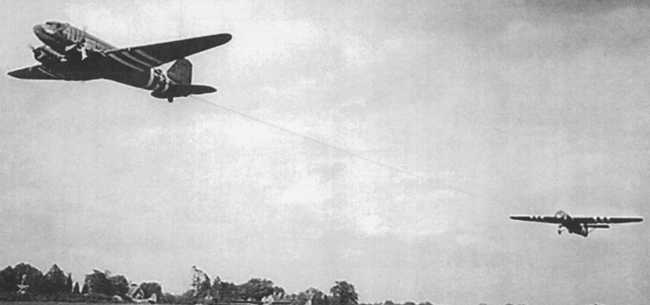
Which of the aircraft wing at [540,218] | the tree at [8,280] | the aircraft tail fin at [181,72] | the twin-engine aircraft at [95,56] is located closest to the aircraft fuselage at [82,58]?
the twin-engine aircraft at [95,56]

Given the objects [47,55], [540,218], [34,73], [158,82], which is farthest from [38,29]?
[540,218]

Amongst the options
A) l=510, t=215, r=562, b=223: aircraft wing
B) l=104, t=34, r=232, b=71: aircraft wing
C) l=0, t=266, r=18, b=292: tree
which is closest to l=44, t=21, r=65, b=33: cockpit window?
l=104, t=34, r=232, b=71: aircraft wing

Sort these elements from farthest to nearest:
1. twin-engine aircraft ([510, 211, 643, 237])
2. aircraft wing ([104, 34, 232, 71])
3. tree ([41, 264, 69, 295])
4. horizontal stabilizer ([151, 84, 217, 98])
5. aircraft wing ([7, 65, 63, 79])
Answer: tree ([41, 264, 69, 295]) → twin-engine aircraft ([510, 211, 643, 237]) → horizontal stabilizer ([151, 84, 217, 98]) → aircraft wing ([7, 65, 63, 79]) → aircraft wing ([104, 34, 232, 71])

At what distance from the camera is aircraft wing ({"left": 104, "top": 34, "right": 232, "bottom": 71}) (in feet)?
48.5

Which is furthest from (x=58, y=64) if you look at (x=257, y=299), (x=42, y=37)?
(x=257, y=299)

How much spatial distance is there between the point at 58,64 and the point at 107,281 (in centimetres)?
3824

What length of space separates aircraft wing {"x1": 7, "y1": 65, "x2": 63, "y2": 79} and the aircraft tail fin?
268cm

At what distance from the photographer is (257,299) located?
64.2 m

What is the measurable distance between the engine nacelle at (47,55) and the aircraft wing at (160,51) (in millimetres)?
931

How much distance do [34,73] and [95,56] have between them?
2.06 m

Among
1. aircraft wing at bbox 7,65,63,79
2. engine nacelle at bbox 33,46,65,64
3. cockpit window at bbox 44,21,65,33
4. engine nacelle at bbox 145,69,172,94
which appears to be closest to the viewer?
cockpit window at bbox 44,21,65,33

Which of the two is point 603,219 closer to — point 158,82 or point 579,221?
point 579,221

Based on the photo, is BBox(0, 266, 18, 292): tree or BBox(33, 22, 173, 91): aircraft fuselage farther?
BBox(0, 266, 18, 292): tree

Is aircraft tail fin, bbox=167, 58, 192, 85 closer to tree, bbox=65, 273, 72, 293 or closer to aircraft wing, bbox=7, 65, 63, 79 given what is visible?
aircraft wing, bbox=7, 65, 63, 79
